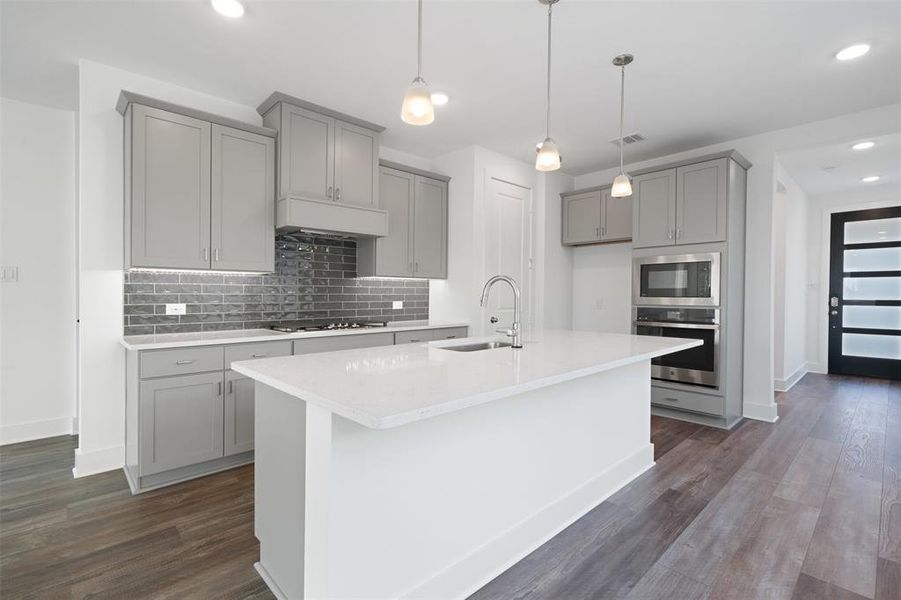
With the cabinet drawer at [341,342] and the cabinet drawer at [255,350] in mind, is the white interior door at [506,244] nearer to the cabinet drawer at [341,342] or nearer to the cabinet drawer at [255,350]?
the cabinet drawer at [341,342]

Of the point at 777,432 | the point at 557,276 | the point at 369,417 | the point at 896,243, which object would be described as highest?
the point at 896,243

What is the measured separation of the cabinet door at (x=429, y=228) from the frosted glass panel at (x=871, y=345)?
5.87m

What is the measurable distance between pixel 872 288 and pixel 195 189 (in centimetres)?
806

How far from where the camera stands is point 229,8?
2354 mm

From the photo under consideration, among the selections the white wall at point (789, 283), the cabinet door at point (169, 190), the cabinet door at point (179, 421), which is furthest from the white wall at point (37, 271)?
the white wall at point (789, 283)

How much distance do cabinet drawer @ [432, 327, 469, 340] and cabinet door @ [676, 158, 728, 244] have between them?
2.25 metres

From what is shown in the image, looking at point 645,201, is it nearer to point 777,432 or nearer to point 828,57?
point 828,57

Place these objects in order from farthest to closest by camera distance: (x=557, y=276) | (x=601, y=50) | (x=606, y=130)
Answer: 1. (x=557, y=276)
2. (x=606, y=130)
3. (x=601, y=50)

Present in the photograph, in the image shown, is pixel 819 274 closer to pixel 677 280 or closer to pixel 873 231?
pixel 873 231

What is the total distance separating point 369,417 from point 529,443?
1.24m

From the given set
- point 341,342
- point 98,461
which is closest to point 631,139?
point 341,342

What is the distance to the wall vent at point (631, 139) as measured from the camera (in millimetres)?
4195

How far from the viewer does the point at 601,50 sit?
9.12 ft

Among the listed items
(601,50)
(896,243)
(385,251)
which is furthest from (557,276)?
(896,243)
